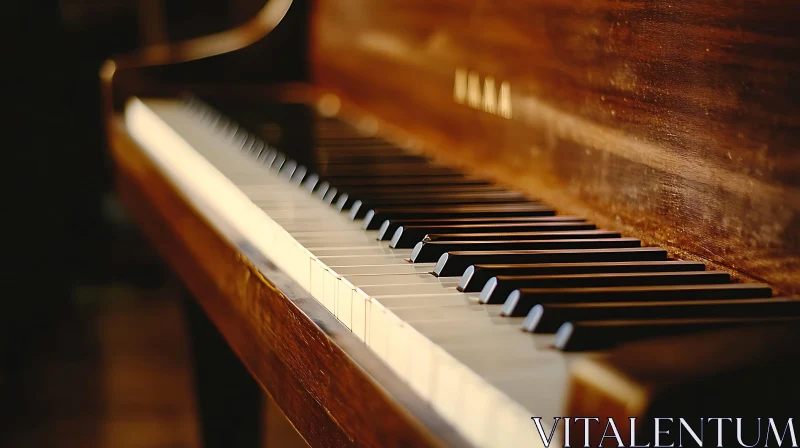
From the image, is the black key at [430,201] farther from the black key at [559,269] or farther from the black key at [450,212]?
the black key at [559,269]

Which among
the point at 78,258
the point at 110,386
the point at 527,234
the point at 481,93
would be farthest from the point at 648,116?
the point at 78,258

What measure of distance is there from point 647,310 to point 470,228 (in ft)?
1.14

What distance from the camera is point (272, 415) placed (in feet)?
9.31

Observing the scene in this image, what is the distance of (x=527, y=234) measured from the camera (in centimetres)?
97

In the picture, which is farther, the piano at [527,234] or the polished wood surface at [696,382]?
the piano at [527,234]

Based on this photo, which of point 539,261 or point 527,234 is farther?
point 527,234

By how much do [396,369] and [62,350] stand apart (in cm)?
269

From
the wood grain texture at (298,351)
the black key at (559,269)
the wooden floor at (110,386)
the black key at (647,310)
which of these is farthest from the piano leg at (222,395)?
the black key at (647,310)

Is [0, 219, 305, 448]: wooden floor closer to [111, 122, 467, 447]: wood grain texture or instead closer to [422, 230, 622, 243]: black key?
[111, 122, 467, 447]: wood grain texture

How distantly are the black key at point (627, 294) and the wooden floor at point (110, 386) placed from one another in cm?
172

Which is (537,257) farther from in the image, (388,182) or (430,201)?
(388,182)

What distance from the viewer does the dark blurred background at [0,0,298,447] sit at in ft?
8.98

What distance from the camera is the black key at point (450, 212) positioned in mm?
1061

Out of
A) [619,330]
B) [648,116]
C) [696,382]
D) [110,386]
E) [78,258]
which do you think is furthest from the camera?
[78,258]
